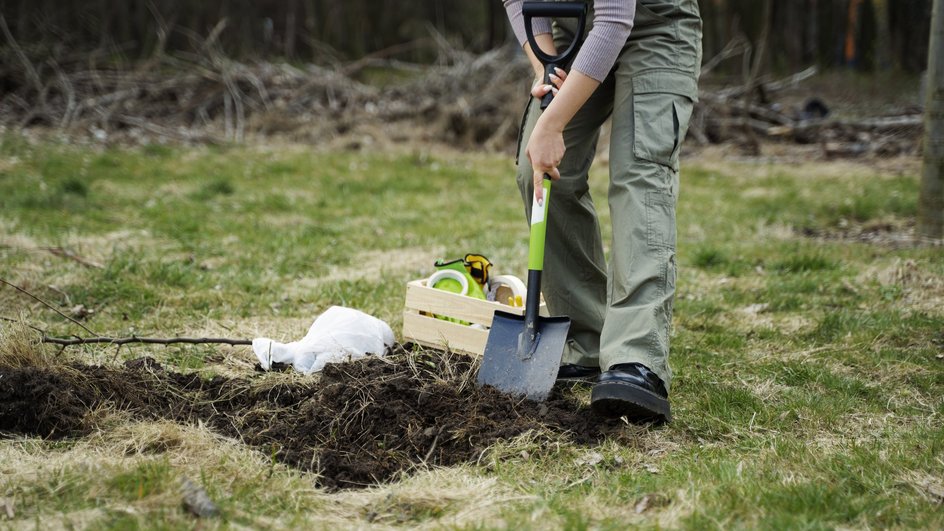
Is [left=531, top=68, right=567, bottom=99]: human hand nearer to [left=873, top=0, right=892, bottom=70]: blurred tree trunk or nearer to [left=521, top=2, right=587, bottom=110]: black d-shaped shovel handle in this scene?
[left=521, top=2, right=587, bottom=110]: black d-shaped shovel handle

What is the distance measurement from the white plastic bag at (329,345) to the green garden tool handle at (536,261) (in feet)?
2.39

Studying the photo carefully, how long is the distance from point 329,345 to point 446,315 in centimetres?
49

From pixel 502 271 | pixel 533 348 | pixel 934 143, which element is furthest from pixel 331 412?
pixel 934 143

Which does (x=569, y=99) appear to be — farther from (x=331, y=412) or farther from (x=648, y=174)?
(x=331, y=412)

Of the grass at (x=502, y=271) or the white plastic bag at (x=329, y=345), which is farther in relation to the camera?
the white plastic bag at (x=329, y=345)

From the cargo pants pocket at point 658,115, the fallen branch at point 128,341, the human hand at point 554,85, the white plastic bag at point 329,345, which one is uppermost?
the human hand at point 554,85

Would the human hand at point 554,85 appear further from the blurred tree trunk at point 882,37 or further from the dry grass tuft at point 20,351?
the blurred tree trunk at point 882,37

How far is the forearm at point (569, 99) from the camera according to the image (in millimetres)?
3018

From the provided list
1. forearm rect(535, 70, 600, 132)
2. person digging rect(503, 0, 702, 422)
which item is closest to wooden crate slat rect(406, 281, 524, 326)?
person digging rect(503, 0, 702, 422)

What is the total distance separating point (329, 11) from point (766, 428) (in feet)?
52.8

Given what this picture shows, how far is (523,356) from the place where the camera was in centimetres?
320

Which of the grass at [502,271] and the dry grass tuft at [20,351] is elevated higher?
the dry grass tuft at [20,351]

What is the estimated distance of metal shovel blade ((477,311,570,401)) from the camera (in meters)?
3.14

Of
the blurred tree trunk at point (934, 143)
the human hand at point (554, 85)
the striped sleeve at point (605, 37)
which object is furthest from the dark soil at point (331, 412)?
the blurred tree trunk at point (934, 143)
